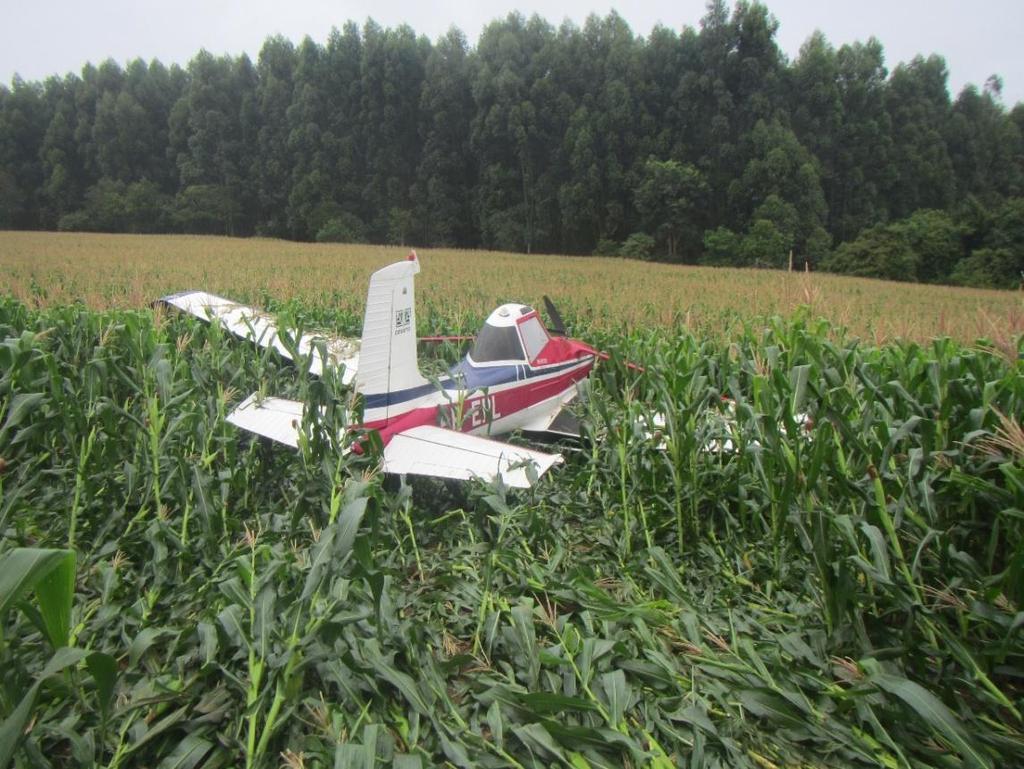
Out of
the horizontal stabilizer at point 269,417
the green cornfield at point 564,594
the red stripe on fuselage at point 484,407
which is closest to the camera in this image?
the green cornfield at point 564,594

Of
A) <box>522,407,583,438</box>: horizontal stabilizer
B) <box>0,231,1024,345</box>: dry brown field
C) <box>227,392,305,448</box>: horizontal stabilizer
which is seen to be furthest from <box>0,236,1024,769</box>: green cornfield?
<box>0,231,1024,345</box>: dry brown field

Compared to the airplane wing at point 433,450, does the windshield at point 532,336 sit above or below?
above

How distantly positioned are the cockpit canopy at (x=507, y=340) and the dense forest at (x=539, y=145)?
1120 inches

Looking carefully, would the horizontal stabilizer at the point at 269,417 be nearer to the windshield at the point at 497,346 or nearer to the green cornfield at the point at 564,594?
the green cornfield at the point at 564,594

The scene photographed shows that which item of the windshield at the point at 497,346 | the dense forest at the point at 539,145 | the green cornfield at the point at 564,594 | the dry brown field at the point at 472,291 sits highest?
the dense forest at the point at 539,145

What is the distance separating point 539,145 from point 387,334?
39496 millimetres

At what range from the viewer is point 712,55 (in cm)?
3881

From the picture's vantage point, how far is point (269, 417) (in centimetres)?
451

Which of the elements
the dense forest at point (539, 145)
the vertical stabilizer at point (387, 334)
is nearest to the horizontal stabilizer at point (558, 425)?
the vertical stabilizer at point (387, 334)

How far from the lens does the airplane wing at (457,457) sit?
3.92 m

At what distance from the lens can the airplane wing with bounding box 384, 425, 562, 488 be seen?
392cm

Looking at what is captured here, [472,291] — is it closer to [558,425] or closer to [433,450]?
[558,425]

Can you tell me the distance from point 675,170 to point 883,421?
1422 inches

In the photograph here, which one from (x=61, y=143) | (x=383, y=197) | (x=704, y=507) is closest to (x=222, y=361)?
(x=704, y=507)
